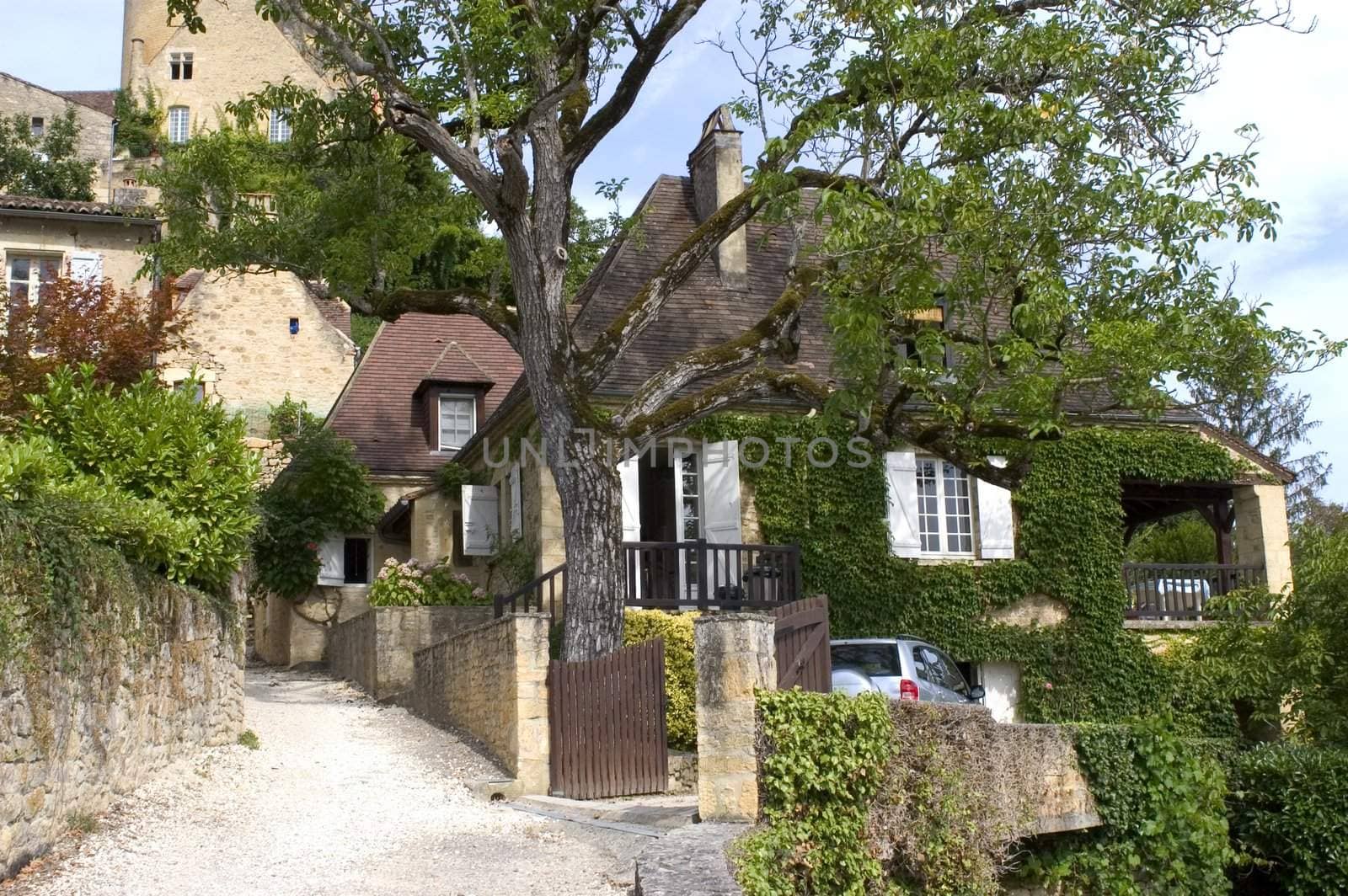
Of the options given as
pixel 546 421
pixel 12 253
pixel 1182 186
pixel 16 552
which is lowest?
pixel 16 552

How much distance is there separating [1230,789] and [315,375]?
976 inches

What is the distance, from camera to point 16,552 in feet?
25.8

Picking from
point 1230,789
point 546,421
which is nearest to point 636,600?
point 546,421

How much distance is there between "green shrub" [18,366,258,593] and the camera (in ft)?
35.0

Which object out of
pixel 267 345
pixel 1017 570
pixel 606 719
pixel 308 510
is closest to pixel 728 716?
pixel 606 719

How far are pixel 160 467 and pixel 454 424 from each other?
12935 mm

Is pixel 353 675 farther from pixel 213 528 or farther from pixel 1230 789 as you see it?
pixel 1230 789

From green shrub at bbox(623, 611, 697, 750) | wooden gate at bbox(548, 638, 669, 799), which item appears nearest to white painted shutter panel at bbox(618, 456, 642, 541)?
green shrub at bbox(623, 611, 697, 750)

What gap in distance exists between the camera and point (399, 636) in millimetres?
18109

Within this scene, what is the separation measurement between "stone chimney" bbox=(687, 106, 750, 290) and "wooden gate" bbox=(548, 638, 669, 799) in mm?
9175

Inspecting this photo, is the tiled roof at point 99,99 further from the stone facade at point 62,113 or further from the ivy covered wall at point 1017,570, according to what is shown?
the ivy covered wall at point 1017,570

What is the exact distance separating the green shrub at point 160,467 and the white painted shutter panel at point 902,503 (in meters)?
9.03

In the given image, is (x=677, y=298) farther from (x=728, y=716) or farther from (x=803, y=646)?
(x=728, y=716)

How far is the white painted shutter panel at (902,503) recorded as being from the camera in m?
18.2
